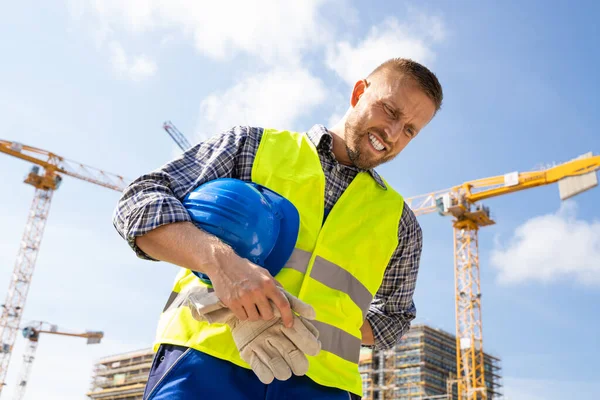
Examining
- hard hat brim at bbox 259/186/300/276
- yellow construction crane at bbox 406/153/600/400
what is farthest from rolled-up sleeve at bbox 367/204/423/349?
yellow construction crane at bbox 406/153/600/400

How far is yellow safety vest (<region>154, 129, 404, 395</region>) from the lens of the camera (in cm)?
191

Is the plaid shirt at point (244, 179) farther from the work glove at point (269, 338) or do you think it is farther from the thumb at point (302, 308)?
the thumb at point (302, 308)

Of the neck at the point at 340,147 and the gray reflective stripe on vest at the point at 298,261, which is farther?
the neck at the point at 340,147

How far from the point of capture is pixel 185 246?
1626mm

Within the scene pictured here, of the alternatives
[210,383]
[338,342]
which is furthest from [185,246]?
[338,342]

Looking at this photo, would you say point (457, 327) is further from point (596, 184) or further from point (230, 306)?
point (230, 306)

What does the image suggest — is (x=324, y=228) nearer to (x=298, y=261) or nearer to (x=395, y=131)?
(x=298, y=261)

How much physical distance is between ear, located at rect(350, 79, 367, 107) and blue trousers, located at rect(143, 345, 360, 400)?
1.19 meters

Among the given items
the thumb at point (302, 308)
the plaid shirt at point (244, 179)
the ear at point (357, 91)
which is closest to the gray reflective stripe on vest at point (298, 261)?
the plaid shirt at point (244, 179)

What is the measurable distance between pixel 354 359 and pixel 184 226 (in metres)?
0.80

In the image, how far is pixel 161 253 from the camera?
1690 millimetres

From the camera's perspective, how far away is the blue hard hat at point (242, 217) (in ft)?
5.41

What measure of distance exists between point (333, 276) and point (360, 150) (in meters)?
0.57

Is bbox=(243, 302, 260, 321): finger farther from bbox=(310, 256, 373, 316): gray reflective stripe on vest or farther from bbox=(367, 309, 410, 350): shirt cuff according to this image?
bbox=(367, 309, 410, 350): shirt cuff
